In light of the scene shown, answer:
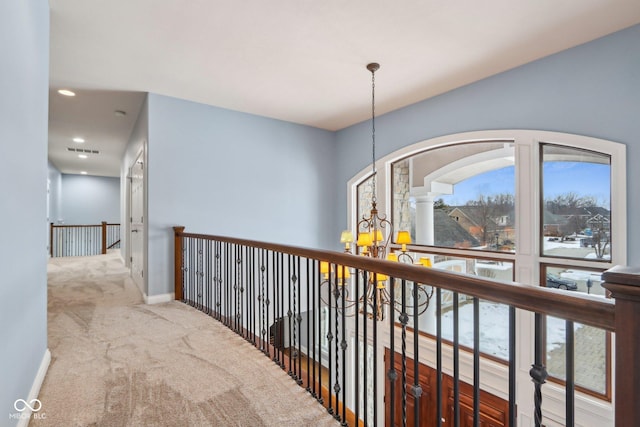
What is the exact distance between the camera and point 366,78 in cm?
352

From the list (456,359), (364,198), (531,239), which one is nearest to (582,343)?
(531,239)

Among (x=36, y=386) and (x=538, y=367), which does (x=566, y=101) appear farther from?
(x=36, y=386)

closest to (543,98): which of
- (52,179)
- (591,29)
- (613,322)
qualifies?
(591,29)

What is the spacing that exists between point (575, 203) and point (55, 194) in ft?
37.9

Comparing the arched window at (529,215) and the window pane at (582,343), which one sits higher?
the arched window at (529,215)

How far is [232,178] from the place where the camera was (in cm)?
448

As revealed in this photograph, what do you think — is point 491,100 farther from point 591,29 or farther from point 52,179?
point 52,179

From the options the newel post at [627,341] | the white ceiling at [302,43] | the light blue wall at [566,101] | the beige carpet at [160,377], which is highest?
the white ceiling at [302,43]

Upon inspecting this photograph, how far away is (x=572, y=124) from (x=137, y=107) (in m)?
5.20

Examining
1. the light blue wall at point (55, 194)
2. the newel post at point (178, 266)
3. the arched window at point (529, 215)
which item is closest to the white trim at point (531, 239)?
the arched window at point (529, 215)

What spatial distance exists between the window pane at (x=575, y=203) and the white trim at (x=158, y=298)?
4276 mm

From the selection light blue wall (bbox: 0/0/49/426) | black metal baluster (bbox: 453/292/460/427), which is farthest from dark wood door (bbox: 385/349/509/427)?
light blue wall (bbox: 0/0/49/426)

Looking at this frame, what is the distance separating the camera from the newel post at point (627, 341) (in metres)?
0.67

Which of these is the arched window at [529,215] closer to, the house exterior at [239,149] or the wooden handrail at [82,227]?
the house exterior at [239,149]
